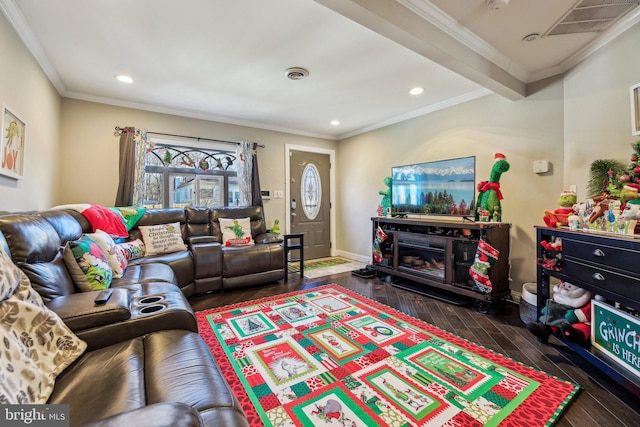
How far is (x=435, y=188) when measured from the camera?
355 centimetres

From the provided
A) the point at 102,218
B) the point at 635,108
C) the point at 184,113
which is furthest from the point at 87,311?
the point at 635,108

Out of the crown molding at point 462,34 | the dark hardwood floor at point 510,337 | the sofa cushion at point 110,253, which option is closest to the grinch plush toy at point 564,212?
the dark hardwood floor at point 510,337

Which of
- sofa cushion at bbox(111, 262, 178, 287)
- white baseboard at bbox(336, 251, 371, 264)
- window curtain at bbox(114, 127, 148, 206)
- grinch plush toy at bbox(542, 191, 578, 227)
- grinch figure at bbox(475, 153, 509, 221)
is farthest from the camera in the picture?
white baseboard at bbox(336, 251, 371, 264)

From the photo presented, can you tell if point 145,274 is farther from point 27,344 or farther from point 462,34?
point 462,34

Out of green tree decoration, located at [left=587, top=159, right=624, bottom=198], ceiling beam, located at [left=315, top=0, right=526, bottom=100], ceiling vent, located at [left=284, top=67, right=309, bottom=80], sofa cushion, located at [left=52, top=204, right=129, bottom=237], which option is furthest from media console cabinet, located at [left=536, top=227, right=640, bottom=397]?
sofa cushion, located at [left=52, top=204, right=129, bottom=237]

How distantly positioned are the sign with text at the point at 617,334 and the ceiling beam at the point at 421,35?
1.91 m

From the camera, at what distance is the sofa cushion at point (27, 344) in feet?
2.62

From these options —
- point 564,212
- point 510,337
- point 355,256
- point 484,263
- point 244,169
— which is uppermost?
point 244,169

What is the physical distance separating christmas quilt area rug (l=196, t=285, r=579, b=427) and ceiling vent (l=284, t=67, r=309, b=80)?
235cm

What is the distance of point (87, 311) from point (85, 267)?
0.67 m

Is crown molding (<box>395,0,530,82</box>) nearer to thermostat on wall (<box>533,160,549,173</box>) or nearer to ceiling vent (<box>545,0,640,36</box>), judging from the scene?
ceiling vent (<box>545,0,640,36</box>)

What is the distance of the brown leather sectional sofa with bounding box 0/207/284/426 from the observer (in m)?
0.80

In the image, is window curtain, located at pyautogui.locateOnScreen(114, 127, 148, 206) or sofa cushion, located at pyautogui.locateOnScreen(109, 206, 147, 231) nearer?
sofa cushion, located at pyautogui.locateOnScreen(109, 206, 147, 231)

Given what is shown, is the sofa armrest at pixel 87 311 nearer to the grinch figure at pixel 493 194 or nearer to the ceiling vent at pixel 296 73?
the ceiling vent at pixel 296 73
